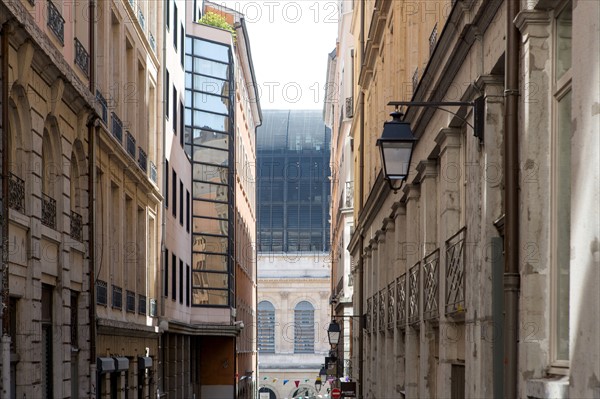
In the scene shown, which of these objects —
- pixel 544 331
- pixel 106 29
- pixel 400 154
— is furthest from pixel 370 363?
pixel 544 331

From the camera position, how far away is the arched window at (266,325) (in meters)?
104

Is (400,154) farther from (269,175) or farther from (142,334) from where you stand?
(269,175)

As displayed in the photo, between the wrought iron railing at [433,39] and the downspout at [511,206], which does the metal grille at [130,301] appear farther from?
the downspout at [511,206]

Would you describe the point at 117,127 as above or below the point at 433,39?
below

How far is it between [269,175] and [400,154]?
10985 cm

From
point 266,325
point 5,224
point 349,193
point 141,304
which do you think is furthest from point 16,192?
point 266,325

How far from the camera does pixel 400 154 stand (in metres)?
11.7

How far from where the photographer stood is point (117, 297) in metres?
26.0

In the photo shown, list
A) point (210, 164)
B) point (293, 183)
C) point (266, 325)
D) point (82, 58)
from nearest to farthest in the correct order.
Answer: point (82, 58), point (210, 164), point (266, 325), point (293, 183)

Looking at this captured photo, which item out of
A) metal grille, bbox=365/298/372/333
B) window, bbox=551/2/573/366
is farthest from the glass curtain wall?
window, bbox=551/2/573/366

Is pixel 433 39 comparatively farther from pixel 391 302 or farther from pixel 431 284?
pixel 391 302

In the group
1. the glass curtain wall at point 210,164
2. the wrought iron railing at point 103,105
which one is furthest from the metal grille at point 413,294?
the glass curtain wall at point 210,164

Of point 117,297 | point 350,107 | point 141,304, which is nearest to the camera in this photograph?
point 117,297

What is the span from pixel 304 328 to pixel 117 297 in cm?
7982
